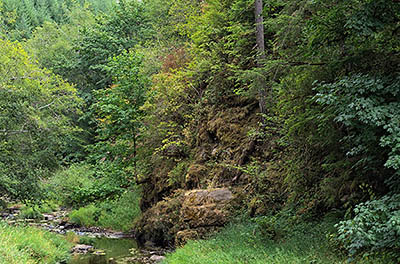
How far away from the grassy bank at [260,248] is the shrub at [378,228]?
0.27m

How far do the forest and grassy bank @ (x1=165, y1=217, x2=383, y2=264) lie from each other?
5cm

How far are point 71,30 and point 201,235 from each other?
4720 cm

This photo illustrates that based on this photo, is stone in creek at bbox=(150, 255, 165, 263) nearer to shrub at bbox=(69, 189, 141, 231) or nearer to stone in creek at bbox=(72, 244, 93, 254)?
stone in creek at bbox=(72, 244, 93, 254)

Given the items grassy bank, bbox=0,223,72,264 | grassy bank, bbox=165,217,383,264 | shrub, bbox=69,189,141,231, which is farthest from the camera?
shrub, bbox=69,189,141,231

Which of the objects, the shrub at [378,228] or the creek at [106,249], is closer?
the shrub at [378,228]

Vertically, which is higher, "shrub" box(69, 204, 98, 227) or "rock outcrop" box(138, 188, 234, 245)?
"rock outcrop" box(138, 188, 234, 245)

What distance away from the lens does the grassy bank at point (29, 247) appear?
10188 mm

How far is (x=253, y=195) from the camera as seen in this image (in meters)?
11.7

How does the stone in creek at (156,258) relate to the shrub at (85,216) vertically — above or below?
above

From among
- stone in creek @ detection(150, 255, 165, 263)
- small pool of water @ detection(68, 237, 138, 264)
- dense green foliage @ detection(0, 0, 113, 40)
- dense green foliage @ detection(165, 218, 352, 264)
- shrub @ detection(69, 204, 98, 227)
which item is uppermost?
dense green foliage @ detection(0, 0, 113, 40)

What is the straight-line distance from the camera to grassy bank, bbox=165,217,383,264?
6.93 m

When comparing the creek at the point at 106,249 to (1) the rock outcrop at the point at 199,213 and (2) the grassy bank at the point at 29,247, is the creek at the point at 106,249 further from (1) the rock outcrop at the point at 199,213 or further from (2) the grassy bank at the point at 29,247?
(1) the rock outcrop at the point at 199,213

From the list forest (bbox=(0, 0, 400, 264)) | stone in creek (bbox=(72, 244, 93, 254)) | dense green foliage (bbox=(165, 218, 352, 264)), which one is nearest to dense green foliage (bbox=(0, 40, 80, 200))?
forest (bbox=(0, 0, 400, 264))

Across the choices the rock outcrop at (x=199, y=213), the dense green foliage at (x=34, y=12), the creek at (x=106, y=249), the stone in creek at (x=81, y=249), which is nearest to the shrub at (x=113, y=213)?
the creek at (x=106, y=249)
